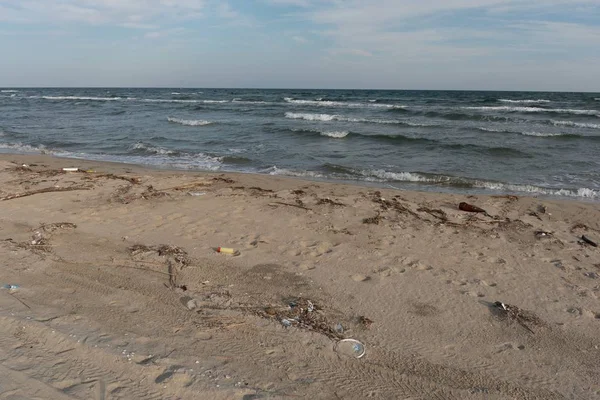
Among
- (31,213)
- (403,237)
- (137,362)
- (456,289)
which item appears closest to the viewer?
(137,362)

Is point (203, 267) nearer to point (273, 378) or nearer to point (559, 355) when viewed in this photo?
point (273, 378)

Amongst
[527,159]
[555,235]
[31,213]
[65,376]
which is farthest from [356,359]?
[527,159]

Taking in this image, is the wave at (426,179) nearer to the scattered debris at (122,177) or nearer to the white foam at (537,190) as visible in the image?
the white foam at (537,190)

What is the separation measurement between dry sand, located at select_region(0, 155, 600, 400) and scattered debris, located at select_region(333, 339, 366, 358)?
63 mm

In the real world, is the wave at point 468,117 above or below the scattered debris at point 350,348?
above

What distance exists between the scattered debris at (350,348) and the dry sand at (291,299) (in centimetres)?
6

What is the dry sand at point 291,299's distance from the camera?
113 inches

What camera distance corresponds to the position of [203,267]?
451 centimetres

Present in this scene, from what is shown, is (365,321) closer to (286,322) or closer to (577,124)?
(286,322)

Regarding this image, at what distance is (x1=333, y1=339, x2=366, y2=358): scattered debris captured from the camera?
3.18 m

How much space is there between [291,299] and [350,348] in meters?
0.83

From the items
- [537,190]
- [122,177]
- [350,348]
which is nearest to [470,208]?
[537,190]

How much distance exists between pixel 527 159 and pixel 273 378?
35.1 ft

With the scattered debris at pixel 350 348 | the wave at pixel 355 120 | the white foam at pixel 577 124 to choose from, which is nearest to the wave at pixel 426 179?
the scattered debris at pixel 350 348
